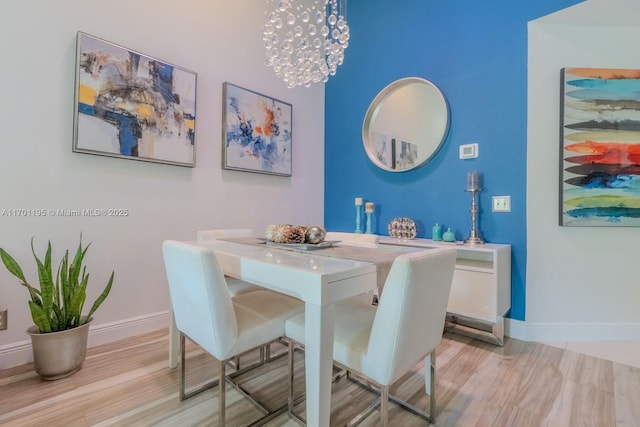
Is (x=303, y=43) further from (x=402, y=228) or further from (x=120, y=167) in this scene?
(x=402, y=228)

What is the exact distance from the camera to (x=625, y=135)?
2.13 metres

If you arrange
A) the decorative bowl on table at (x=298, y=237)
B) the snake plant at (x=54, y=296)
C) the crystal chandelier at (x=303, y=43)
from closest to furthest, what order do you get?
the snake plant at (x=54, y=296), the decorative bowl on table at (x=298, y=237), the crystal chandelier at (x=303, y=43)

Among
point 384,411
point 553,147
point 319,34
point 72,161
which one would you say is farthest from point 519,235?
point 72,161

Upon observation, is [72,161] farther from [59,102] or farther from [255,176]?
[255,176]

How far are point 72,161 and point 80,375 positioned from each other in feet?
4.25

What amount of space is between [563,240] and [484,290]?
75 cm

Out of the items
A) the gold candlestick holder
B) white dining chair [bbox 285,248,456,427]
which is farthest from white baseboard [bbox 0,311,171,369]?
the gold candlestick holder

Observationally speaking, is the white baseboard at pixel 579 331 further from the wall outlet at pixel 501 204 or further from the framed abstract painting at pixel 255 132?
the framed abstract painting at pixel 255 132

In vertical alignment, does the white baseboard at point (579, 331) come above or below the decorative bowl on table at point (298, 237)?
below

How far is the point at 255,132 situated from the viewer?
2867mm

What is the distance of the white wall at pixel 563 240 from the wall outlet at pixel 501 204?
13 cm

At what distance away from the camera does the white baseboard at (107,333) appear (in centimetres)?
172

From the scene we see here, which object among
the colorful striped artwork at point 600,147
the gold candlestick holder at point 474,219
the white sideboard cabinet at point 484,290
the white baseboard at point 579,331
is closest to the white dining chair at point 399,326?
the white sideboard cabinet at point 484,290

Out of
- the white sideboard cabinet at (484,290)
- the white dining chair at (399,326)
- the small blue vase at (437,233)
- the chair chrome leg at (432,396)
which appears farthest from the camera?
the small blue vase at (437,233)
